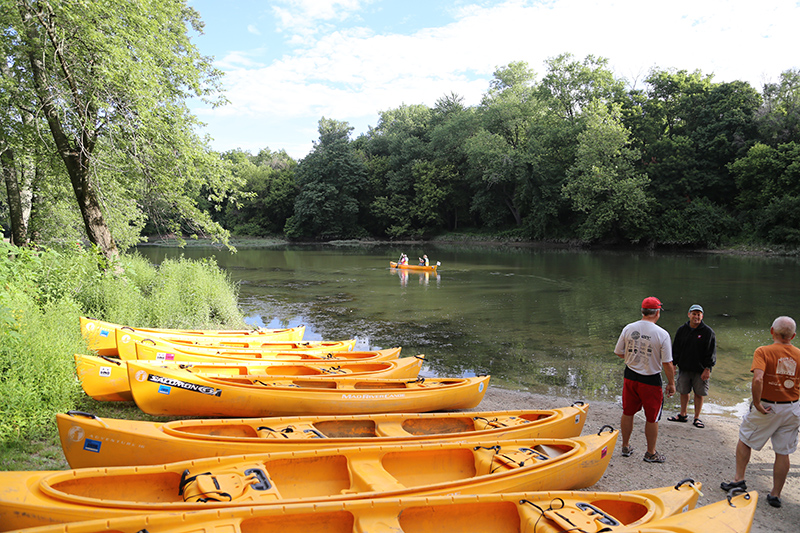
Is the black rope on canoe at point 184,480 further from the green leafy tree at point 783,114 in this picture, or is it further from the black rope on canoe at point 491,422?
the green leafy tree at point 783,114

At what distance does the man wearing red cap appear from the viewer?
5094 mm

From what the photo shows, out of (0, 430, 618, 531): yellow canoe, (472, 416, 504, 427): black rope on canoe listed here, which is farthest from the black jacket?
(472, 416, 504, 427): black rope on canoe

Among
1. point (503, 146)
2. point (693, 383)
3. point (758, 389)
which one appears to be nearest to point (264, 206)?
point (503, 146)

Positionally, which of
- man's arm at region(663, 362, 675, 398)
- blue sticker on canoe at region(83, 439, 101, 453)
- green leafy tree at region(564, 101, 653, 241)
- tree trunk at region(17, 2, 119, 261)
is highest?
green leafy tree at region(564, 101, 653, 241)

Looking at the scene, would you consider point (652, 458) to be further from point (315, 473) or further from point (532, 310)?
point (532, 310)

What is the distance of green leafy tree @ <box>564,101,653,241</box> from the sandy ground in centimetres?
3681

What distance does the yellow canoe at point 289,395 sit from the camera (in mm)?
5828

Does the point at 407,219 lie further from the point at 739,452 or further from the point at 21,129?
the point at 739,452

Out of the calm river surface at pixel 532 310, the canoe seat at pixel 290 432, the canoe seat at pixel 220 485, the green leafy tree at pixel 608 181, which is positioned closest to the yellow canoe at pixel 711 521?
the canoe seat at pixel 220 485

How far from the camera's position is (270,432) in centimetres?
485

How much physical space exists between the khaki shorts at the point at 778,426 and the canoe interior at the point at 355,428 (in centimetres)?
210

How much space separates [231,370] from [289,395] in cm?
130

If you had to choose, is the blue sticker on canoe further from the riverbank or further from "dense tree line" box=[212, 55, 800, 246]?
"dense tree line" box=[212, 55, 800, 246]

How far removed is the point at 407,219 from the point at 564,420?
55.1 meters
